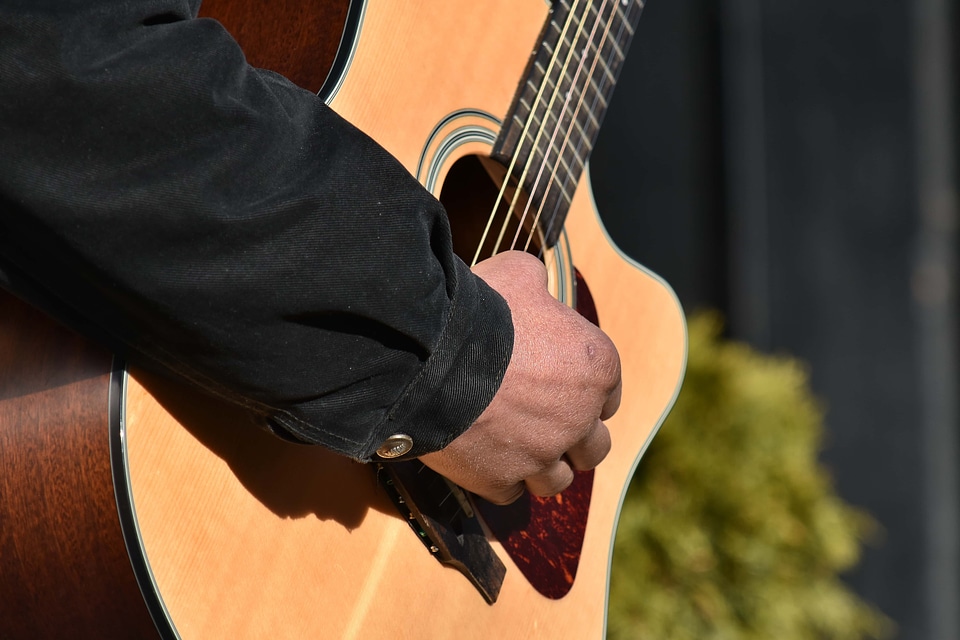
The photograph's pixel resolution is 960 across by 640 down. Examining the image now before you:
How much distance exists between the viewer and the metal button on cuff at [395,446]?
26.0 inches

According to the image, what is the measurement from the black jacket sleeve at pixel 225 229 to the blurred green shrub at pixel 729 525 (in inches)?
60.3

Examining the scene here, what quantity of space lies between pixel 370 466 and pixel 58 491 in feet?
0.77

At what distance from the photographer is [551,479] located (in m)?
0.80

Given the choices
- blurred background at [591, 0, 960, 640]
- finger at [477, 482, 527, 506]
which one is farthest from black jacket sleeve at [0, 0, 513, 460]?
blurred background at [591, 0, 960, 640]

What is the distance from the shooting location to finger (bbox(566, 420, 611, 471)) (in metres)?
0.83

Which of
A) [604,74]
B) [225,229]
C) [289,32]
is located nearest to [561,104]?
[604,74]

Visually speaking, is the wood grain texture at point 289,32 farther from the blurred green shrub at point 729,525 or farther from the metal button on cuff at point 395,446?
the blurred green shrub at point 729,525

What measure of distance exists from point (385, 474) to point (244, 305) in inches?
10.0

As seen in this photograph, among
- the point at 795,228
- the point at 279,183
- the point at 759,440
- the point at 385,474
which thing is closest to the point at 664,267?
the point at 795,228

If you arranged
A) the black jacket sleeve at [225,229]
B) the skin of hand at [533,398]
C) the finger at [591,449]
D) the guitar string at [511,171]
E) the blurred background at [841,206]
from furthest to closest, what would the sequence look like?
the blurred background at [841,206], the guitar string at [511,171], the finger at [591,449], the skin of hand at [533,398], the black jacket sleeve at [225,229]

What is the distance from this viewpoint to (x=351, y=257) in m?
0.59

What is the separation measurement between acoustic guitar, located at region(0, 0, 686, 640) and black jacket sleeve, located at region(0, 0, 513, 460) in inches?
2.7

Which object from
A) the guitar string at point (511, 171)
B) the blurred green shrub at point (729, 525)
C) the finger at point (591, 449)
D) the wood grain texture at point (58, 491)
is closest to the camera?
the wood grain texture at point (58, 491)

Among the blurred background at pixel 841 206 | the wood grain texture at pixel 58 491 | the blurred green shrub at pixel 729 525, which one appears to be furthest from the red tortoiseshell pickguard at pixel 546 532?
the blurred background at pixel 841 206
